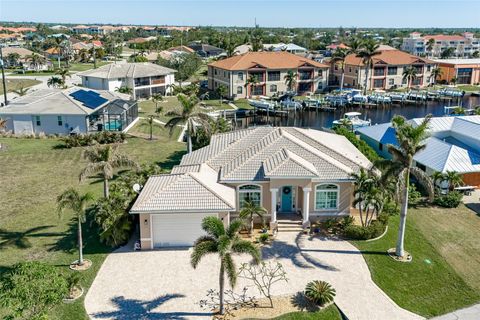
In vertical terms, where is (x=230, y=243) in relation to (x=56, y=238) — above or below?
above

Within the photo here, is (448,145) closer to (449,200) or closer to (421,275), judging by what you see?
(449,200)

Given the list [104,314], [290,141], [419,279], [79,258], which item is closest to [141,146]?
[290,141]

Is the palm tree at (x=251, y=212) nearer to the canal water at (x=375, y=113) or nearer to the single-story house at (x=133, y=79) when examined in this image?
the canal water at (x=375, y=113)

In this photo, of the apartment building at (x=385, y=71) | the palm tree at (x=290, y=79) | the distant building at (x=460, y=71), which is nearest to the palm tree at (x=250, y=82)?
the palm tree at (x=290, y=79)

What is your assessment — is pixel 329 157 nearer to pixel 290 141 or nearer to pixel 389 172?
pixel 290 141

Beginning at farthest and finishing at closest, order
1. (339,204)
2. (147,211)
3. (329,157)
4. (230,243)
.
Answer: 1. (329,157)
2. (339,204)
3. (147,211)
4. (230,243)

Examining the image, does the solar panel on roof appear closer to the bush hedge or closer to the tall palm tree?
the bush hedge

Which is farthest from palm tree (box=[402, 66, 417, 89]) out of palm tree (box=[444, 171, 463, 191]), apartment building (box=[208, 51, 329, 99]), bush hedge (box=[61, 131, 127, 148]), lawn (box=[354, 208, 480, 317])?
lawn (box=[354, 208, 480, 317])
